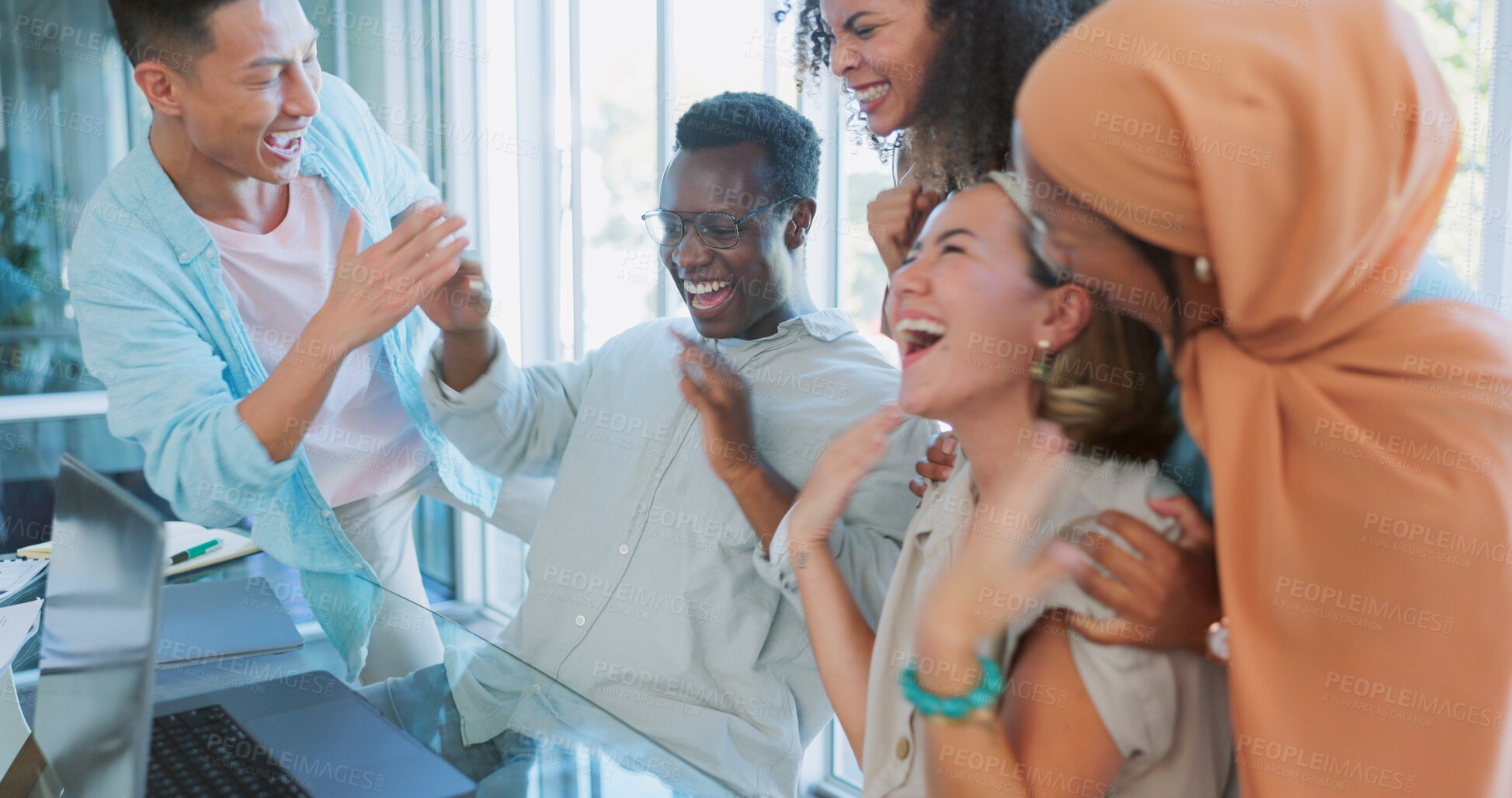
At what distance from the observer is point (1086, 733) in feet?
3.14

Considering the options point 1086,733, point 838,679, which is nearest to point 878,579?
point 838,679

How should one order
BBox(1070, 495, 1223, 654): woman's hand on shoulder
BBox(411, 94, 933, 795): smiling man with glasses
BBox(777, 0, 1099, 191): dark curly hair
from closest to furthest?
BBox(1070, 495, 1223, 654): woman's hand on shoulder
BBox(777, 0, 1099, 191): dark curly hair
BBox(411, 94, 933, 795): smiling man with glasses

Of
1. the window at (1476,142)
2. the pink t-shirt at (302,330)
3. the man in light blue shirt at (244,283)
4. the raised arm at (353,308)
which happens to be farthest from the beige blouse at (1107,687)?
the pink t-shirt at (302,330)

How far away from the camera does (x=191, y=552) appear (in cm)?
196

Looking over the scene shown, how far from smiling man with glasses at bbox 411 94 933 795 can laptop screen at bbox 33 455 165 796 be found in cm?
43

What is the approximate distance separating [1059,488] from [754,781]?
723mm

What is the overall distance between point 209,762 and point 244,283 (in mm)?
1177

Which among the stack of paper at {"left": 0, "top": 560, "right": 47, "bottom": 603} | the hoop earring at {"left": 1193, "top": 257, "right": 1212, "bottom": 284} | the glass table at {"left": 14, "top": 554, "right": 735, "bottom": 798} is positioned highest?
the hoop earring at {"left": 1193, "top": 257, "right": 1212, "bottom": 284}

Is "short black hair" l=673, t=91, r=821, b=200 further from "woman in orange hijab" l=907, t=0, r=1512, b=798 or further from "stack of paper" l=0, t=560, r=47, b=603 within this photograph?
"stack of paper" l=0, t=560, r=47, b=603

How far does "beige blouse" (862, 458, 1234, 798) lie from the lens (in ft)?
3.10

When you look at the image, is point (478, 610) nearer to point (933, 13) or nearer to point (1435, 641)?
point (933, 13)

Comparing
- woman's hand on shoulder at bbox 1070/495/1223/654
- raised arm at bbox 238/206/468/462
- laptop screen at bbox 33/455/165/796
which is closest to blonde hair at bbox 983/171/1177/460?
woman's hand on shoulder at bbox 1070/495/1223/654

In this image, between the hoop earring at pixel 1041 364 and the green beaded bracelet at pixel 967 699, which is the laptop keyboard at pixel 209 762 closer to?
the green beaded bracelet at pixel 967 699

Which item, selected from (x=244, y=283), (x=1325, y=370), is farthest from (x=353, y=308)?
(x=1325, y=370)
